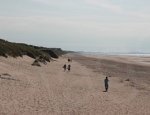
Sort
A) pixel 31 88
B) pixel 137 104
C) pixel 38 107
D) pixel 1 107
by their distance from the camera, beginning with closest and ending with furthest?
1. pixel 1 107
2. pixel 38 107
3. pixel 137 104
4. pixel 31 88

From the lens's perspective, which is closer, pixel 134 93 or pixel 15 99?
pixel 15 99

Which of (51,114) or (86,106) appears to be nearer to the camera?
(51,114)

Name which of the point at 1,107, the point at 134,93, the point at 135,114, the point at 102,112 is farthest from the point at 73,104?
the point at 134,93

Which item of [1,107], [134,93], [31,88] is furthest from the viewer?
[134,93]

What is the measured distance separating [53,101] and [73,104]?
3.66 ft

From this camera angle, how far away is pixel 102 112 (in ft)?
63.1

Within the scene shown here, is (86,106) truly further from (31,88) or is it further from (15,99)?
(31,88)

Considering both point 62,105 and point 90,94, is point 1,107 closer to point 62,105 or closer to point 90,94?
point 62,105

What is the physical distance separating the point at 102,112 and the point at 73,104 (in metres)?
2.08

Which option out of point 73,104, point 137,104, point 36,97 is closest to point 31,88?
point 36,97

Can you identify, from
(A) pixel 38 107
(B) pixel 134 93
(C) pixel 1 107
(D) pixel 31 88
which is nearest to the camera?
(C) pixel 1 107

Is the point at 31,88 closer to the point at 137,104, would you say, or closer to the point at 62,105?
the point at 62,105

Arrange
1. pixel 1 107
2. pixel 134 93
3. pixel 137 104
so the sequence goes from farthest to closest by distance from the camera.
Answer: pixel 134 93 → pixel 137 104 → pixel 1 107

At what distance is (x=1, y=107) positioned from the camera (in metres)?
17.1
